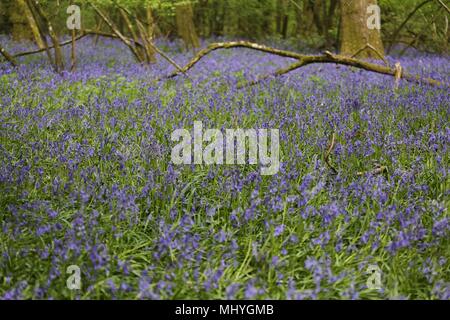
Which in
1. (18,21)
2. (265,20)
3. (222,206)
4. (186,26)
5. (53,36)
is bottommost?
(265,20)

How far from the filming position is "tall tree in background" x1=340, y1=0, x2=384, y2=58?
37.4 ft

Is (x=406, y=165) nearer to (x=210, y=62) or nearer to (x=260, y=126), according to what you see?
(x=260, y=126)

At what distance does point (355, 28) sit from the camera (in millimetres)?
11453

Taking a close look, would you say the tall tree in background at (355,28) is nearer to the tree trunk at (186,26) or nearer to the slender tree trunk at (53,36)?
the slender tree trunk at (53,36)

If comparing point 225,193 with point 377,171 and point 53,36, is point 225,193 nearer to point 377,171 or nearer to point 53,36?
point 377,171

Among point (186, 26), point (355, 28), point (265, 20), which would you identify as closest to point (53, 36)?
point (355, 28)

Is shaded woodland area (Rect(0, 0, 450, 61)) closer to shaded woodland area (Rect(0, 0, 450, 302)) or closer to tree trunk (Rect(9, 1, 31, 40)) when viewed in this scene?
tree trunk (Rect(9, 1, 31, 40))

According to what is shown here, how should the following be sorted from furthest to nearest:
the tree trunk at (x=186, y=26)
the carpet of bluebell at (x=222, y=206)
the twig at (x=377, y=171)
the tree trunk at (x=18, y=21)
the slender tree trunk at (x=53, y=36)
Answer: the tree trunk at (x=186, y=26)
the tree trunk at (x=18, y=21)
the slender tree trunk at (x=53, y=36)
the twig at (x=377, y=171)
the carpet of bluebell at (x=222, y=206)

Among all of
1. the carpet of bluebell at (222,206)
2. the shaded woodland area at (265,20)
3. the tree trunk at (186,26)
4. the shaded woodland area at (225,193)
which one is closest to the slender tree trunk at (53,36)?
the shaded woodland area at (265,20)

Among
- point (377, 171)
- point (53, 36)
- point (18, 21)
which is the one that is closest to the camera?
point (377, 171)

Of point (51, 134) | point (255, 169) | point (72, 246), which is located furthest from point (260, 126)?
point (72, 246)

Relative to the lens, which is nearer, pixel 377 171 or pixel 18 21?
pixel 377 171

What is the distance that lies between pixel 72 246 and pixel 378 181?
2305 mm

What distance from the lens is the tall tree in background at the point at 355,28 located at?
37.4 feet
